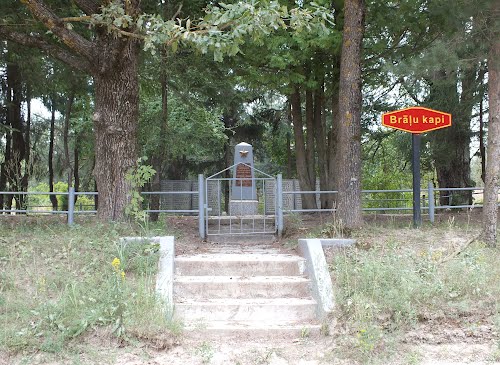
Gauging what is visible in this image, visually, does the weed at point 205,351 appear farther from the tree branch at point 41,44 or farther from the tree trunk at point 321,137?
the tree trunk at point 321,137

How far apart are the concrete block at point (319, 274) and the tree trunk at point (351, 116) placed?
60.0 inches

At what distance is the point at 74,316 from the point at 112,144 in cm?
465

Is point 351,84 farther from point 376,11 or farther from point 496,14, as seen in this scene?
point 376,11

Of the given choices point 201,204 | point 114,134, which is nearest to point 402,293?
point 201,204

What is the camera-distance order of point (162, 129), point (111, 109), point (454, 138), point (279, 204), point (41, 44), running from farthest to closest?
1. point (454, 138)
2. point (162, 129)
3. point (279, 204)
4. point (41, 44)
5. point (111, 109)

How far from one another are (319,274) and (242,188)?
8082mm

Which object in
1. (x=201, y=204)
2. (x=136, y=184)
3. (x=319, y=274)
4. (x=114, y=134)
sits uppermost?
(x=114, y=134)

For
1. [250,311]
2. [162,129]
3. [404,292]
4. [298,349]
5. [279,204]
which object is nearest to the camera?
[298,349]

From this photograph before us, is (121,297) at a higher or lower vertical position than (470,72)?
lower

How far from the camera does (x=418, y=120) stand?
34.1ft

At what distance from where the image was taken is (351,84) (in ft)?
31.7

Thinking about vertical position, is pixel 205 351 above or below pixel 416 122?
below

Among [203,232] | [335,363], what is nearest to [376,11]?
[203,232]

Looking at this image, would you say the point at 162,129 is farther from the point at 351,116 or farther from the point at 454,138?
the point at 454,138
